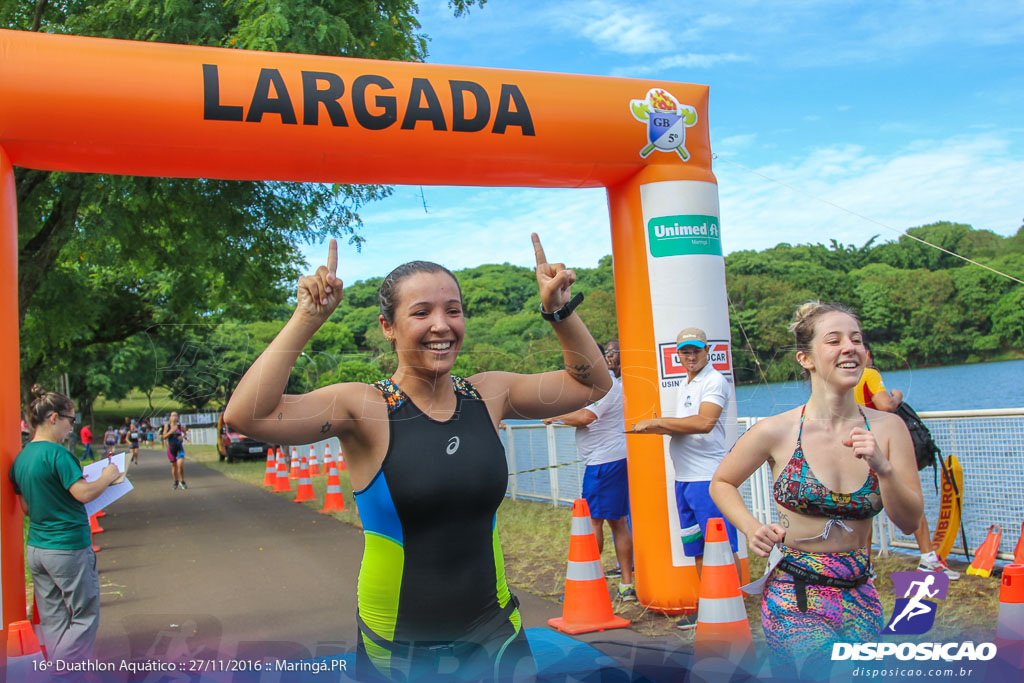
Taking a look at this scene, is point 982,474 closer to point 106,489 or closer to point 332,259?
point 332,259

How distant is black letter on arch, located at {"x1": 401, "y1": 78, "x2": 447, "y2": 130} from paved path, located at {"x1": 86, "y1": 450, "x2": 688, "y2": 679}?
3105 millimetres

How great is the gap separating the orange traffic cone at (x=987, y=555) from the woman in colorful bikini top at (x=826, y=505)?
400 centimetres

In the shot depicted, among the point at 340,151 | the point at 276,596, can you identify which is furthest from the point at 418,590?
the point at 276,596

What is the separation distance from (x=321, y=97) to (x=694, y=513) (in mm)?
3574

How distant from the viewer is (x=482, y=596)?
238 cm

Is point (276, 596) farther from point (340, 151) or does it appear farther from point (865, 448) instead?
point (865, 448)

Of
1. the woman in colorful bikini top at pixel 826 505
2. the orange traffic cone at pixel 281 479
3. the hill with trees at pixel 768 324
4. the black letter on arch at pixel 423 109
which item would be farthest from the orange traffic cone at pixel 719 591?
the orange traffic cone at pixel 281 479

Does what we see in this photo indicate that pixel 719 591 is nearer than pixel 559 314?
No

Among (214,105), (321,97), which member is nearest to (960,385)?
(321,97)

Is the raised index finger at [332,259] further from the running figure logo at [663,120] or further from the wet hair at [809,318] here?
the running figure logo at [663,120]

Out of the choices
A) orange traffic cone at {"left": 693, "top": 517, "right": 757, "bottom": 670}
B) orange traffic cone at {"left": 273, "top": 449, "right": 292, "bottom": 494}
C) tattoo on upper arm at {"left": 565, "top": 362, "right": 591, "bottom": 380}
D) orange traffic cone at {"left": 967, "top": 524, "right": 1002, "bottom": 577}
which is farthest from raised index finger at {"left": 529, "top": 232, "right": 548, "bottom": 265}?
orange traffic cone at {"left": 273, "top": 449, "right": 292, "bottom": 494}

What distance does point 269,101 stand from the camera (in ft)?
16.1

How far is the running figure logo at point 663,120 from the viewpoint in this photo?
5750mm

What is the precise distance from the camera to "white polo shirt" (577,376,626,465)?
6453 millimetres
